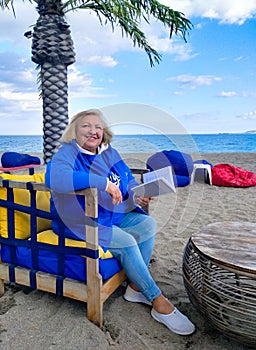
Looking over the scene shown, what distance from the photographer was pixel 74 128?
2062mm

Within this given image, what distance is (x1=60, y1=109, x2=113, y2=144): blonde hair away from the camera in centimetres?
204

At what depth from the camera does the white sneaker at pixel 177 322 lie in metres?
1.76

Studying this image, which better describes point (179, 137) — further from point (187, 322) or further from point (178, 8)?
point (178, 8)

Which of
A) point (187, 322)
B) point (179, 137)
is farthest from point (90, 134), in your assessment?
point (187, 322)

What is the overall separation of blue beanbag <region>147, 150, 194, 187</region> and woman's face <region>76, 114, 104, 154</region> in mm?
3855

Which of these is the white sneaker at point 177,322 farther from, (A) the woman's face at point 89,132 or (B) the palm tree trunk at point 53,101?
(B) the palm tree trunk at point 53,101

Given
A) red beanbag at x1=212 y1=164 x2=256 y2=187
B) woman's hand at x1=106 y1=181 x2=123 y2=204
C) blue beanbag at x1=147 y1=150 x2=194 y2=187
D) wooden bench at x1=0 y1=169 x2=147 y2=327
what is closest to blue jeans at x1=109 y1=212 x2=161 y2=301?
wooden bench at x1=0 y1=169 x2=147 y2=327

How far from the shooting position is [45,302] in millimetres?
2020

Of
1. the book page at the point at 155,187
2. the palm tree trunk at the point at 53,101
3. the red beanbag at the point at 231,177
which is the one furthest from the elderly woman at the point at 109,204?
the red beanbag at the point at 231,177

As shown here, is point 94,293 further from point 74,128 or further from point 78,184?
point 74,128

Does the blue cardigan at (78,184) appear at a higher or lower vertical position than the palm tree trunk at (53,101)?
lower

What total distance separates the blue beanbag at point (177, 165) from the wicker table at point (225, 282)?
13.3ft

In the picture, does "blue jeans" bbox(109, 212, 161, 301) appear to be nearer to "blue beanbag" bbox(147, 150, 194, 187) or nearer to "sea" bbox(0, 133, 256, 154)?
"sea" bbox(0, 133, 256, 154)

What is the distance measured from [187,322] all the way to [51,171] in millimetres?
1109
